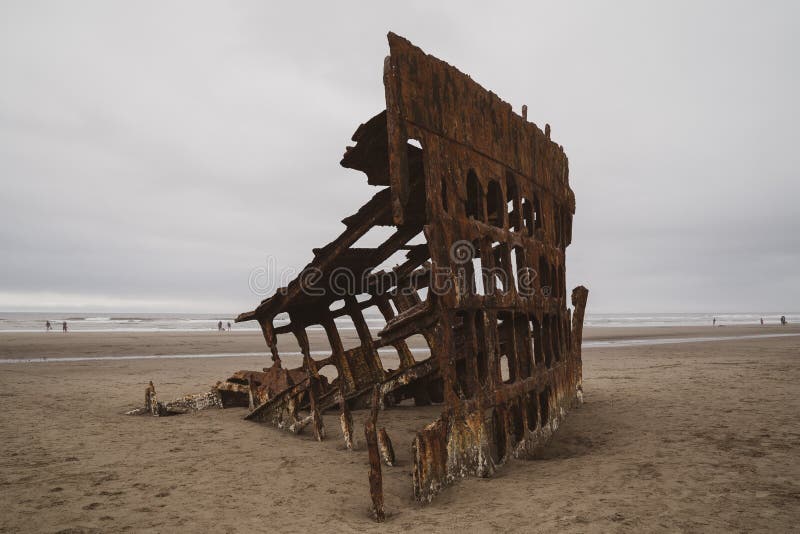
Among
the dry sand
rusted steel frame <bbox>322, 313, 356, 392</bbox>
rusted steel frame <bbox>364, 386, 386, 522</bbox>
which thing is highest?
rusted steel frame <bbox>322, 313, 356, 392</bbox>

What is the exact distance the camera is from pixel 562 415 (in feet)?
23.6

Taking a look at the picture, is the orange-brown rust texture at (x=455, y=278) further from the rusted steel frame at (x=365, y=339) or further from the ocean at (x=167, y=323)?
the ocean at (x=167, y=323)

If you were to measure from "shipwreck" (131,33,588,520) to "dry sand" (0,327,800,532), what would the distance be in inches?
14.7

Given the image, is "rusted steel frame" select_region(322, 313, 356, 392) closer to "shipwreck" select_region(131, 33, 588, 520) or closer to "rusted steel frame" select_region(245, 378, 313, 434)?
"shipwreck" select_region(131, 33, 588, 520)

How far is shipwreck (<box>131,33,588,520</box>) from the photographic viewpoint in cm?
443

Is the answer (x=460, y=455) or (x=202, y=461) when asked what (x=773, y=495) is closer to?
(x=460, y=455)

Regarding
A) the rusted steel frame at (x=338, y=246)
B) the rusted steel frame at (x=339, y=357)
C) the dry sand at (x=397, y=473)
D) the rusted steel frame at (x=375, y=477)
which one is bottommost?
the dry sand at (x=397, y=473)

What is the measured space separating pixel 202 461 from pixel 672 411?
6.36 m

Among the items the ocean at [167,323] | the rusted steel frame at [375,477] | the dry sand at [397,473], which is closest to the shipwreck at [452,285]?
the rusted steel frame at [375,477]

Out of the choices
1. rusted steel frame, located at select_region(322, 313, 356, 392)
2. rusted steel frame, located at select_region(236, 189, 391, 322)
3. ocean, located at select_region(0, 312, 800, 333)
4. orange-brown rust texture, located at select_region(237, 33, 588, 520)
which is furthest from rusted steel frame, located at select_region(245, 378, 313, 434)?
ocean, located at select_region(0, 312, 800, 333)

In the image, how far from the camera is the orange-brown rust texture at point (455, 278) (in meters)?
4.44

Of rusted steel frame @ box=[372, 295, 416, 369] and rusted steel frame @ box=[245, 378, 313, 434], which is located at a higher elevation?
rusted steel frame @ box=[372, 295, 416, 369]

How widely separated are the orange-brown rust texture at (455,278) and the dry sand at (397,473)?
427 millimetres

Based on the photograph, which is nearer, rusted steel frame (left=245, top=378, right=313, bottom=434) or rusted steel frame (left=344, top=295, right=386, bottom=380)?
rusted steel frame (left=245, top=378, right=313, bottom=434)
